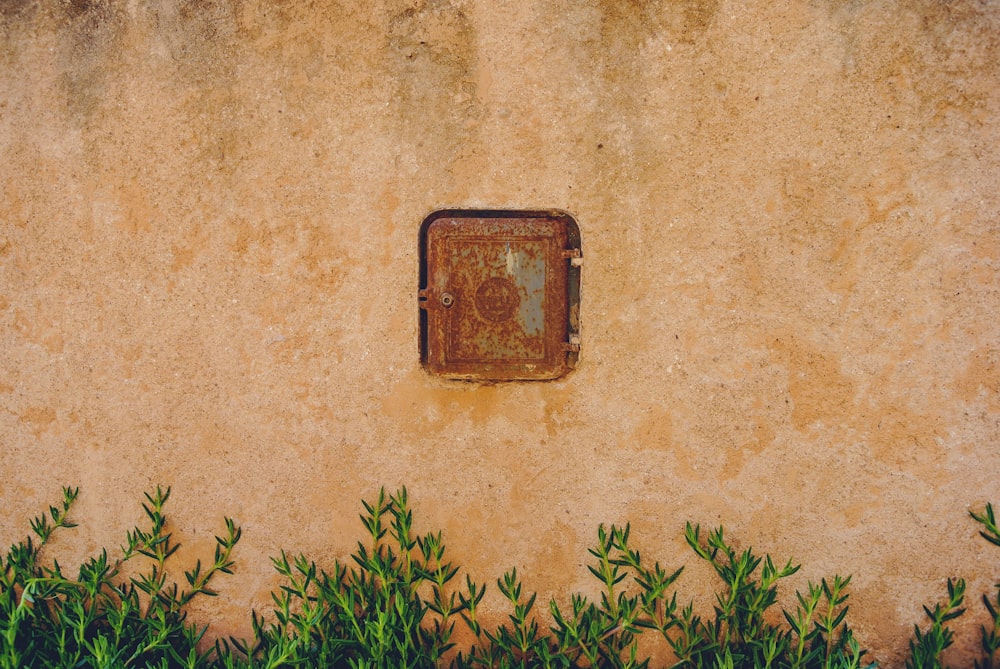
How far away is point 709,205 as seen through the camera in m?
2.06

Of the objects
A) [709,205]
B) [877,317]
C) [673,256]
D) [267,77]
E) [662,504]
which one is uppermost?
[267,77]

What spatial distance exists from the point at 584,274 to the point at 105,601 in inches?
79.7

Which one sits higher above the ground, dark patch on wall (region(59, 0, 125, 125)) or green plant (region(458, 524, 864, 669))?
dark patch on wall (region(59, 0, 125, 125))

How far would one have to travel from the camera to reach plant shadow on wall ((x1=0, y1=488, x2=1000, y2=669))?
76.6 inches

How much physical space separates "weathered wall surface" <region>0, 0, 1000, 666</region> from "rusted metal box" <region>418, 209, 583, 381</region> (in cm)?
7

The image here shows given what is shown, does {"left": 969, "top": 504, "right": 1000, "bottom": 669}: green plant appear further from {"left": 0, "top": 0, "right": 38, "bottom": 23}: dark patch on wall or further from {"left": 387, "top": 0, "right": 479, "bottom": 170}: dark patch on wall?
{"left": 0, "top": 0, "right": 38, "bottom": 23}: dark patch on wall

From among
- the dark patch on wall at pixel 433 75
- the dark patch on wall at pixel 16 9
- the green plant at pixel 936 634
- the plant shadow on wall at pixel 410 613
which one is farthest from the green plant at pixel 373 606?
the dark patch on wall at pixel 16 9

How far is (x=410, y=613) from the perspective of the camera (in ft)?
6.51

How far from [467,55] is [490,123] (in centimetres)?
24

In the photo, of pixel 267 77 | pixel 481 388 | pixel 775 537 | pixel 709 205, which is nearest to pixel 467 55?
pixel 267 77

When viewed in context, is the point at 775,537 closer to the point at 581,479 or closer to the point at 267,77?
the point at 581,479

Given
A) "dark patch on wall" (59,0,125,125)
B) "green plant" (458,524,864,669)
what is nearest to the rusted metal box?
"green plant" (458,524,864,669)

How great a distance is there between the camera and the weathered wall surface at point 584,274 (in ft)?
6.65

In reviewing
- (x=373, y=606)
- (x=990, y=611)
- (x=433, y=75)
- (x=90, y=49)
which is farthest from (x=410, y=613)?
(x=90, y=49)
